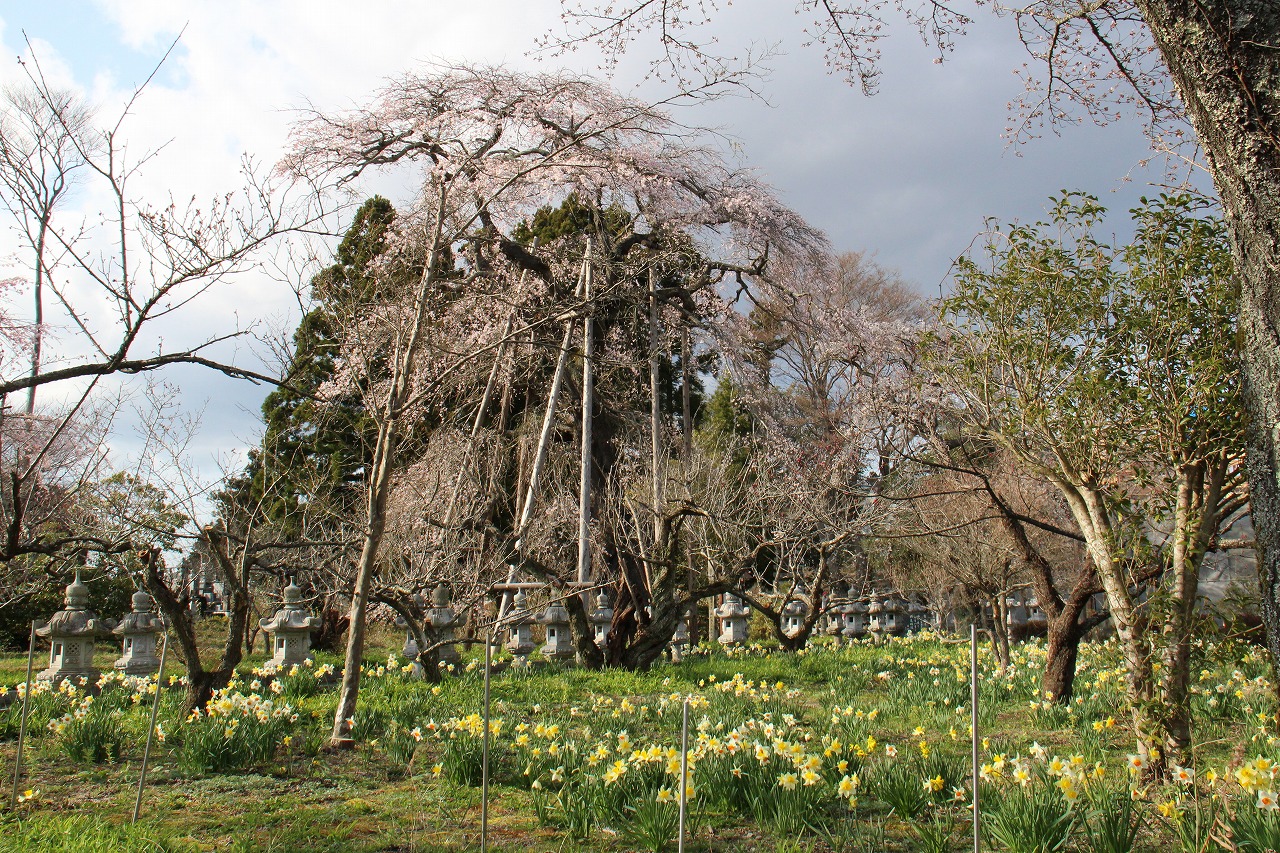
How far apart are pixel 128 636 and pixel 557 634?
4.81 metres

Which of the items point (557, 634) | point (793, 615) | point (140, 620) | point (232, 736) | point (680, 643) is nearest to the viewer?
point (232, 736)

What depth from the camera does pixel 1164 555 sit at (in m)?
4.61

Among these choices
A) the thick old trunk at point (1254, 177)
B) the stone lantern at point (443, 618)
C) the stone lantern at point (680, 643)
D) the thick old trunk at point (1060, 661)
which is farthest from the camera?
the stone lantern at point (680, 643)

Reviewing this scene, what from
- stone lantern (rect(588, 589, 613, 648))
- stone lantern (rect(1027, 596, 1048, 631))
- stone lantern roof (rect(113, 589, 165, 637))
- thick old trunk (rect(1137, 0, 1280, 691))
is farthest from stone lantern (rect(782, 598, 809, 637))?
thick old trunk (rect(1137, 0, 1280, 691))

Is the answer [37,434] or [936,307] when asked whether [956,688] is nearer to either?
[936,307]

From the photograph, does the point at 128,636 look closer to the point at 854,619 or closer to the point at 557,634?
the point at 557,634

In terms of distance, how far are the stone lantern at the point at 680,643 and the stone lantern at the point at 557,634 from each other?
4.60 ft

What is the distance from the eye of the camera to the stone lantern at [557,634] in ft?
35.0

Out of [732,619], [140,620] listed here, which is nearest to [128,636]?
[140,620]

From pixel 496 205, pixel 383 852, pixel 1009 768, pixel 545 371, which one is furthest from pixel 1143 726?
pixel 545 371

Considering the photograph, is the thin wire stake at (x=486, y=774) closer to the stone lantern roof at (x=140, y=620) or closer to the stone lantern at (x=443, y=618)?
the stone lantern at (x=443, y=618)

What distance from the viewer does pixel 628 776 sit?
3770 millimetres

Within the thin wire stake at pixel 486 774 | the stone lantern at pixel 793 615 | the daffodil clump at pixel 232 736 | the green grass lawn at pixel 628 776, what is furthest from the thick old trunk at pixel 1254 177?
the stone lantern at pixel 793 615

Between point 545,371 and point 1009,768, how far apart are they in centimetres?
1287
